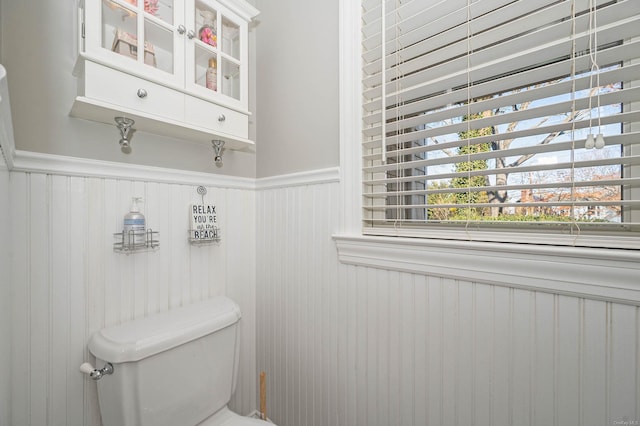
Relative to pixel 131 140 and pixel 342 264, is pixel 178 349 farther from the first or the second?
pixel 131 140

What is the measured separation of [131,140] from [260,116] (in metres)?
0.60

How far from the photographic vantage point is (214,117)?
104 cm

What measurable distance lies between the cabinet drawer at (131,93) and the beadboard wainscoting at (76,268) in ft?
0.80

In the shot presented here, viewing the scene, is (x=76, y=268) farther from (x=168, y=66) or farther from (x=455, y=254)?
(x=455, y=254)

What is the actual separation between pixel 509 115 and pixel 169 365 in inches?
48.8

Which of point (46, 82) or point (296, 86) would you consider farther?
point (296, 86)

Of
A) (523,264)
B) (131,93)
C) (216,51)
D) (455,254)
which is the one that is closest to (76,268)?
(131,93)

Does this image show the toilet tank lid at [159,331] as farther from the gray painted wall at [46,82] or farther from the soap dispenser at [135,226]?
the gray painted wall at [46,82]

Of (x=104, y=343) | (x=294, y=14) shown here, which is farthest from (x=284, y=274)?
(x=294, y=14)

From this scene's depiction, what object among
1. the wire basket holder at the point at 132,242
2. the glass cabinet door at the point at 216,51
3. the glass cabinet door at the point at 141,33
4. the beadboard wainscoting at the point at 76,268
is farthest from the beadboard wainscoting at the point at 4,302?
the glass cabinet door at the point at 216,51

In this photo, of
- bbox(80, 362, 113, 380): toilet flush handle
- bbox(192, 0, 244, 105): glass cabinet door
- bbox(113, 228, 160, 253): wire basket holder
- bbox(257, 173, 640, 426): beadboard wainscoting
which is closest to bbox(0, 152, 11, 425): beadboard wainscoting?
bbox(80, 362, 113, 380): toilet flush handle

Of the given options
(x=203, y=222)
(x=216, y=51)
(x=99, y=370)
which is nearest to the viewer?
(x=99, y=370)

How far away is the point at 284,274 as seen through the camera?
1266 mm

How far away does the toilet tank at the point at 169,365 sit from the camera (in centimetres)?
82
